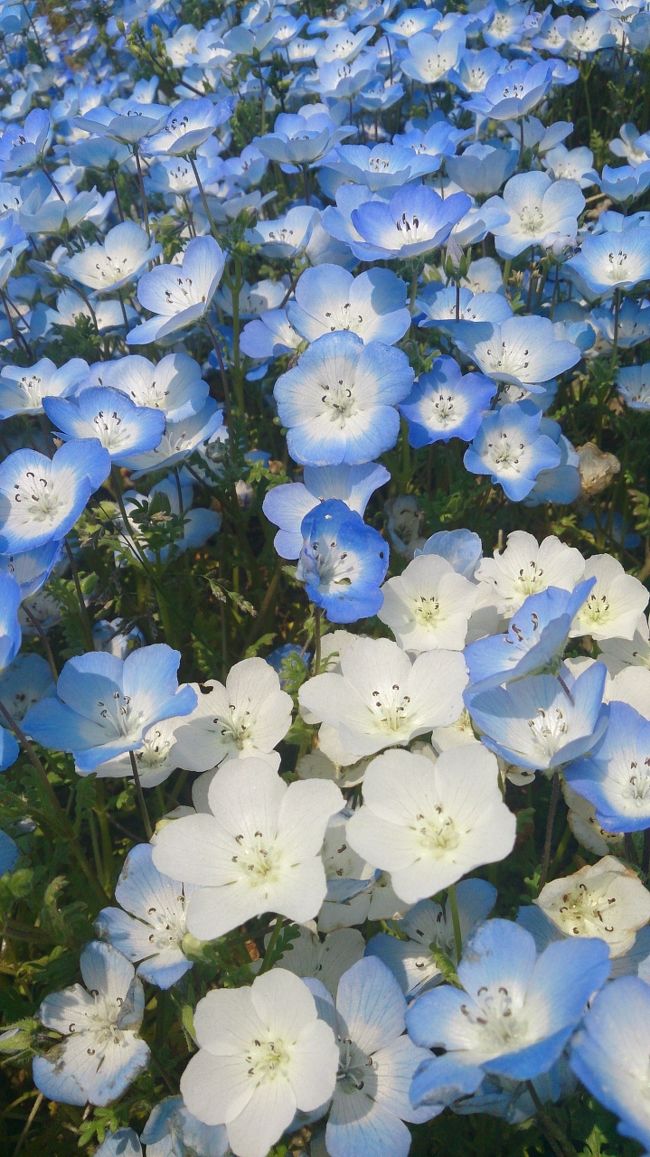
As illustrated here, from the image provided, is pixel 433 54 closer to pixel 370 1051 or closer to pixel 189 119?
pixel 189 119

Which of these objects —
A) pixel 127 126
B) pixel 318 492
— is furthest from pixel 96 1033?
pixel 127 126

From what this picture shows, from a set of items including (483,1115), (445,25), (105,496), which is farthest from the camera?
(445,25)

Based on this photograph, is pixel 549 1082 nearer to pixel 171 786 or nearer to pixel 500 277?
pixel 171 786

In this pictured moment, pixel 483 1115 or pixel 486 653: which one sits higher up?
pixel 486 653

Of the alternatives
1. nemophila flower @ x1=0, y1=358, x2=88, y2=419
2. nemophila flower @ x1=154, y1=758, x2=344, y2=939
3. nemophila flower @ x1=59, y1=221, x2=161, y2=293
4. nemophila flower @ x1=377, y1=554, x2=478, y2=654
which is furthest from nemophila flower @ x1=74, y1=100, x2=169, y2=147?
nemophila flower @ x1=154, y1=758, x2=344, y2=939

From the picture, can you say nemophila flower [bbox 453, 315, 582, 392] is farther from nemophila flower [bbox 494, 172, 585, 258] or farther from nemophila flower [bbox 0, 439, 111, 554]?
nemophila flower [bbox 0, 439, 111, 554]

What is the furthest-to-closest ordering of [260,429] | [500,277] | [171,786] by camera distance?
[260,429], [500,277], [171,786]

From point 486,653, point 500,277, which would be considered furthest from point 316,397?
point 500,277
